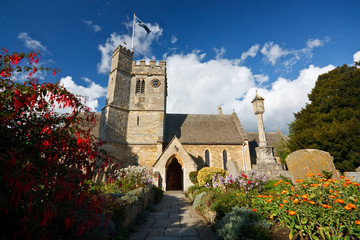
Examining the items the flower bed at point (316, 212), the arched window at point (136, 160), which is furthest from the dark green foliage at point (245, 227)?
the arched window at point (136, 160)

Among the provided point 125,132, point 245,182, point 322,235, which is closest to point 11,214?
point 322,235

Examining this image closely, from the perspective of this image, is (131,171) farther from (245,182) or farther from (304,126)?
(304,126)

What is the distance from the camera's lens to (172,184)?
19.8 metres

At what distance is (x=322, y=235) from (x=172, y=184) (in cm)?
1799

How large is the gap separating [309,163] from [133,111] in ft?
56.8

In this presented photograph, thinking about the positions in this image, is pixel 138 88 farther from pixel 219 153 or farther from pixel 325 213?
pixel 325 213

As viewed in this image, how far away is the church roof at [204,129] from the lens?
20.5 meters

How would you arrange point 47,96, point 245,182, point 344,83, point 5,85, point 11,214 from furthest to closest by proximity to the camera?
point 344,83
point 245,182
point 47,96
point 5,85
point 11,214

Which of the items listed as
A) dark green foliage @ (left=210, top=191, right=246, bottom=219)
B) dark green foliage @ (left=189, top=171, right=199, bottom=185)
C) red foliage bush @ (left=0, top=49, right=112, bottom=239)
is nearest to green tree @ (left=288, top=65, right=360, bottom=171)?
dark green foliage @ (left=189, top=171, right=199, bottom=185)

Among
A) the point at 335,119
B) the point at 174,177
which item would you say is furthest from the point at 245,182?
the point at 335,119

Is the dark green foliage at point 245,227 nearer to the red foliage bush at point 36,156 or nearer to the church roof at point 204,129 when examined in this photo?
the red foliage bush at point 36,156

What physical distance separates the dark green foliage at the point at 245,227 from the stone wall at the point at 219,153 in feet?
49.8

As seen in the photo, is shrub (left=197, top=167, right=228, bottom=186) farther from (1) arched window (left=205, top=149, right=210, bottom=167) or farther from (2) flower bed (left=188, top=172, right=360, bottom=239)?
(1) arched window (left=205, top=149, right=210, bottom=167)

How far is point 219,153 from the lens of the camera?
65.3 ft
